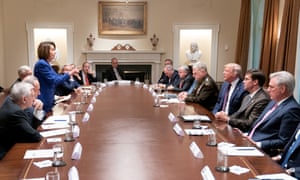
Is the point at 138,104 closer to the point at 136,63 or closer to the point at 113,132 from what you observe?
the point at 113,132

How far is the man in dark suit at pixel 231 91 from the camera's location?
3.99 m

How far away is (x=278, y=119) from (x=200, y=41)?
6820 millimetres

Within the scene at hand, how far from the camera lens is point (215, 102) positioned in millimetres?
4750

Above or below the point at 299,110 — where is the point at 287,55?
above

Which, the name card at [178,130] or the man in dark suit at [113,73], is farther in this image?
the man in dark suit at [113,73]

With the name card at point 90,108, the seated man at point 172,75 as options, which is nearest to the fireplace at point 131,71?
the seated man at point 172,75

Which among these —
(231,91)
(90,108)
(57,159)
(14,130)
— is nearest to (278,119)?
(231,91)

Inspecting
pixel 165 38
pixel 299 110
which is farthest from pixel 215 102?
pixel 165 38

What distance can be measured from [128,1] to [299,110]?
6.76 metres

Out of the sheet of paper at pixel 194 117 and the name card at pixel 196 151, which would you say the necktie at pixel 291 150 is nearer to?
the name card at pixel 196 151

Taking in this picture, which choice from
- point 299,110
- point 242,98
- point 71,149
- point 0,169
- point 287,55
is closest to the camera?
point 0,169

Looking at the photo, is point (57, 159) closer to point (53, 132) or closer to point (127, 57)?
point (53, 132)

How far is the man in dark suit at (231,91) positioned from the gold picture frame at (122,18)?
4921 millimetres

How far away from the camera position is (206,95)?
4.60m
